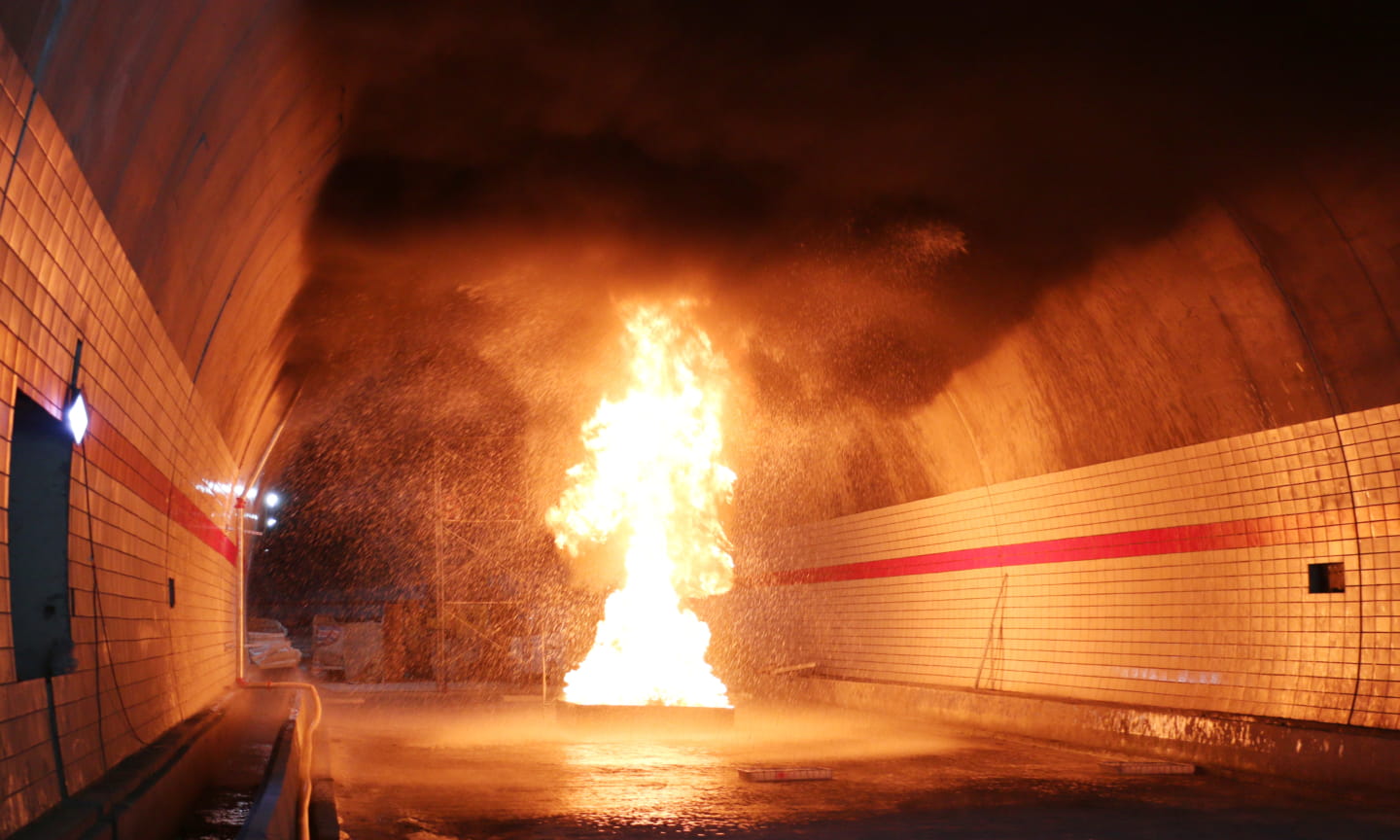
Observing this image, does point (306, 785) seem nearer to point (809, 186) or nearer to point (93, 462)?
point (93, 462)

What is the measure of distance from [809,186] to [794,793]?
5951mm

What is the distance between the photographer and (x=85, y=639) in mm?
7012

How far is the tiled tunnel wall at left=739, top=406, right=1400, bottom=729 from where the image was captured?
11.7m

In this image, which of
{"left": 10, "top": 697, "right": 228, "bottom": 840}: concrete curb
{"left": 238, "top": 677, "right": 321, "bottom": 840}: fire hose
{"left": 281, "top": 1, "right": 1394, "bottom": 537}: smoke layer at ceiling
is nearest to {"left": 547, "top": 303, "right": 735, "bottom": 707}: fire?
{"left": 281, "top": 1, "right": 1394, "bottom": 537}: smoke layer at ceiling

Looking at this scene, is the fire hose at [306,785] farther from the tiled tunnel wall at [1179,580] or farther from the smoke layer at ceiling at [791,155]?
the tiled tunnel wall at [1179,580]

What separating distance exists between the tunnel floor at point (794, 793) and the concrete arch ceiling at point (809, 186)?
3673 mm

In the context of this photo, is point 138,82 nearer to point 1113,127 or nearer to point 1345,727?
point 1113,127

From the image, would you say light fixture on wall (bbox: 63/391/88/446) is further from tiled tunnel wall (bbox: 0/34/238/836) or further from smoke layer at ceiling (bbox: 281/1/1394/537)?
smoke layer at ceiling (bbox: 281/1/1394/537)

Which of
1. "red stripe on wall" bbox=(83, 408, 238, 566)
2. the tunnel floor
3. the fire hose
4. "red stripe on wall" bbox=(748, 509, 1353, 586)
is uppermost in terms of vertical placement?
"red stripe on wall" bbox=(83, 408, 238, 566)

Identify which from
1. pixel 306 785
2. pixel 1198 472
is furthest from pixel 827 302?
pixel 306 785

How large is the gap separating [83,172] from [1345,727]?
10.5 metres

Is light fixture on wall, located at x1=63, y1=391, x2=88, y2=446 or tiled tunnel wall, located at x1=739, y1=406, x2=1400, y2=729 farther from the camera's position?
tiled tunnel wall, located at x1=739, y1=406, x2=1400, y2=729

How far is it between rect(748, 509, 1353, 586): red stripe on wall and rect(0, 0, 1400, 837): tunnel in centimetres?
5

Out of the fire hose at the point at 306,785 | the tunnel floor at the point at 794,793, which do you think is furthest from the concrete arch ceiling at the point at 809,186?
the tunnel floor at the point at 794,793
